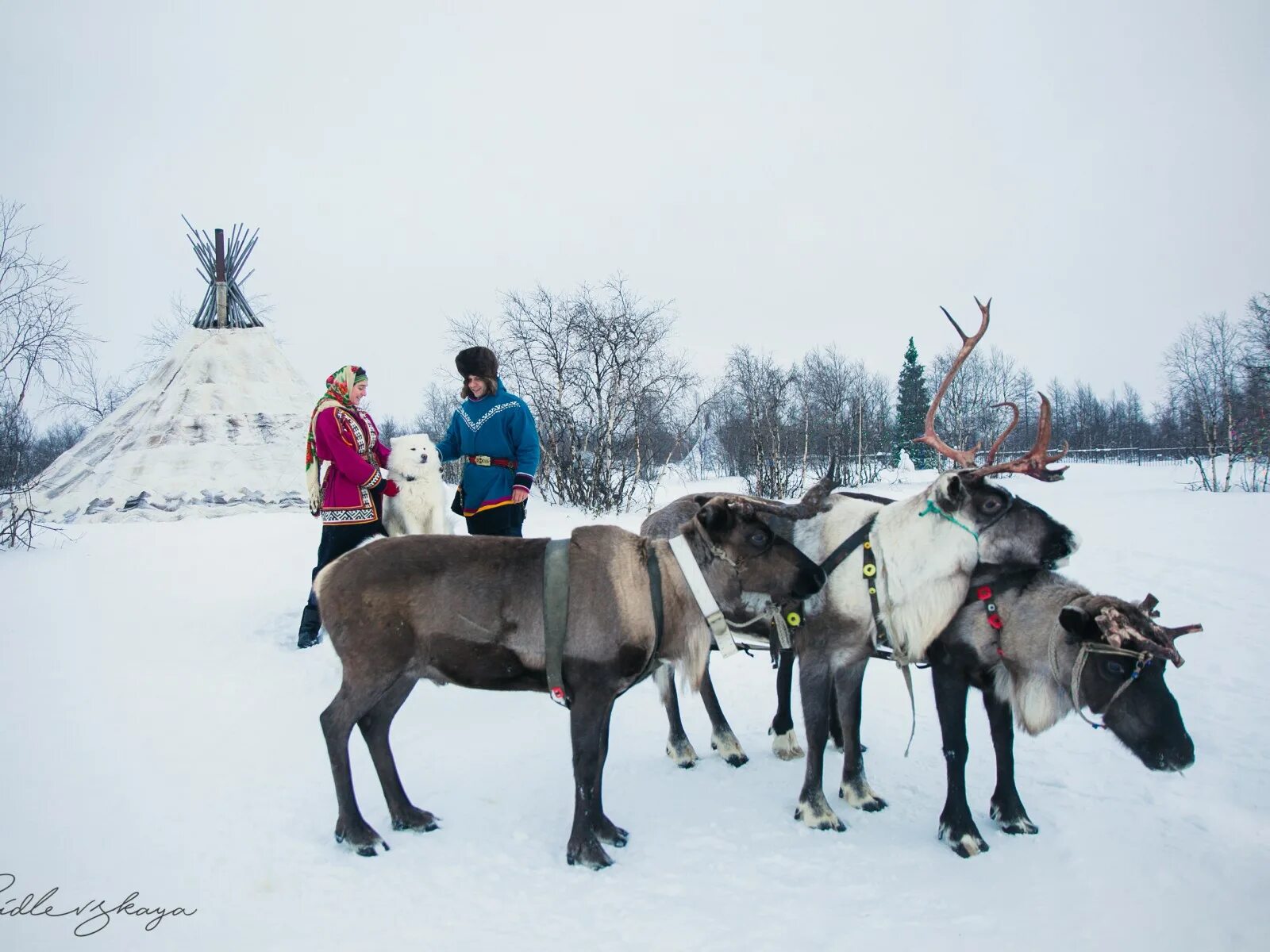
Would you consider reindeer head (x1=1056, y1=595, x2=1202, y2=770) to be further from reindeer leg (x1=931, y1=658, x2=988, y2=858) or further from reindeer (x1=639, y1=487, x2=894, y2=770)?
reindeer (x1=639, y1=487, x2=894, y2=770)

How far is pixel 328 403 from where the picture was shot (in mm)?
5727

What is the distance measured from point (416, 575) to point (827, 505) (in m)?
2.37

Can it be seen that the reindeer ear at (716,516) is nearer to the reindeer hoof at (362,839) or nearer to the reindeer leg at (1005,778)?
the reindeer leg at (1005,778)

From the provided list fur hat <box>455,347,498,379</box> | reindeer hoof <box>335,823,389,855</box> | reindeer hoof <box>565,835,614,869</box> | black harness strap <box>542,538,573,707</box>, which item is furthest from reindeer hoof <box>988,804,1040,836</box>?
fur hat <box>455,347,498,379</box>

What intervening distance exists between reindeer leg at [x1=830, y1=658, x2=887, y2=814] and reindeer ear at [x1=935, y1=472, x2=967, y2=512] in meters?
0.94

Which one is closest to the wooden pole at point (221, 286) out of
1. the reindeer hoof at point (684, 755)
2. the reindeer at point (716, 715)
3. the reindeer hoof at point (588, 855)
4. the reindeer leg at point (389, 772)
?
the reindeer at point (716, 715)

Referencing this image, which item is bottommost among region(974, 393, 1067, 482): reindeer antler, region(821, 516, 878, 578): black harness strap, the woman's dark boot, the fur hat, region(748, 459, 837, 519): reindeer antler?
the woman's dark boot

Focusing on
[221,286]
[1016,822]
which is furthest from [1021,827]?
[221,286]

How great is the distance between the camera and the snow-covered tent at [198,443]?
46.6ft

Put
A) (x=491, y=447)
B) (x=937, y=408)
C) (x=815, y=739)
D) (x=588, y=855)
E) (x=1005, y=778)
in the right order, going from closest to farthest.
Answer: (x=588, y=855) → (x=1005, y=778) → (x=815, y=739) → (x=937, y=408) → (x=491, y=447)

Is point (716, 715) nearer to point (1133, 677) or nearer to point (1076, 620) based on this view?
point (1076, 620)

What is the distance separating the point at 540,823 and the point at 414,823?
2.11 ft

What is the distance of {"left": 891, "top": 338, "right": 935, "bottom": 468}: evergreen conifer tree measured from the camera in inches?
1805

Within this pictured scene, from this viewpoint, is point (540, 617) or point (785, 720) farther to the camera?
point (785, 720)
